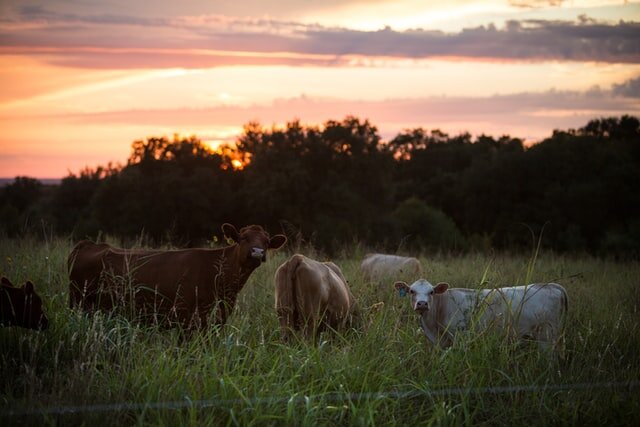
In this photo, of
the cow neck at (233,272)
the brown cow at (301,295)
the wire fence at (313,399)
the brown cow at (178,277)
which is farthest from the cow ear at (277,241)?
the wire fence at (313,399)

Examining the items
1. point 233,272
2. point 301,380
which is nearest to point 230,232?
point 233,272

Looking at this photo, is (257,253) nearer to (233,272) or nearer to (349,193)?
(233,272)

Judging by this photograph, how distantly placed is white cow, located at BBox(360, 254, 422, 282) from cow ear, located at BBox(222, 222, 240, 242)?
4070mm

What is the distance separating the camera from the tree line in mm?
39781

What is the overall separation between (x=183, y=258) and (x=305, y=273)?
5.14ft

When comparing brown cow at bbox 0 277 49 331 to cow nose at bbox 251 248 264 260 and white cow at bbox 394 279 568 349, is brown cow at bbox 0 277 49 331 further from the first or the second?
white cow at bbox 394 279 568 349

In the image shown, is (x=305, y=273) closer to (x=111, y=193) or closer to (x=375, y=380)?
(x=375, y=380)

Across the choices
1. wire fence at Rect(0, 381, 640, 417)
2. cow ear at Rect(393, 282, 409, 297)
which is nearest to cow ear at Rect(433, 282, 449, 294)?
cow ear at Rect(393, 282, 409, 297)

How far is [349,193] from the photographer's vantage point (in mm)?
41625

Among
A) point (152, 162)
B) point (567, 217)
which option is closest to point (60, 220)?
point (152, 162)

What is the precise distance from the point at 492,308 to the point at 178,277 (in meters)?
3.71

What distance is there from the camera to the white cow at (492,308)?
8375 mm

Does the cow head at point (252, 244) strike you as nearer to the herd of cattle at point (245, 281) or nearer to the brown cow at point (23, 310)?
the herd of cattle at point (245, 281)

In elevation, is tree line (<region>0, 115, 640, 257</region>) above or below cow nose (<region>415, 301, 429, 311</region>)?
below
